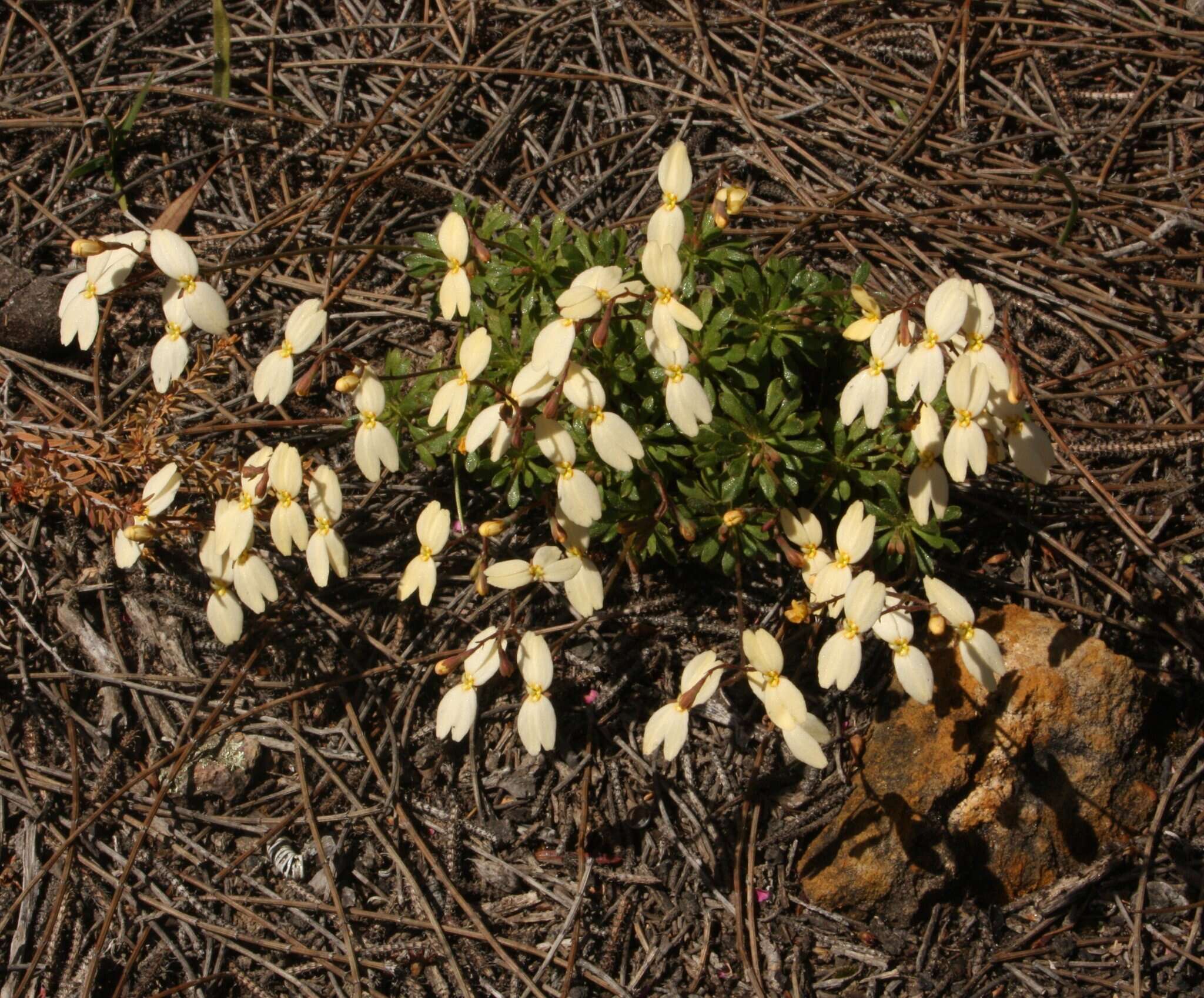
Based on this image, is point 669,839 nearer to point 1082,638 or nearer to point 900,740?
point 900,740

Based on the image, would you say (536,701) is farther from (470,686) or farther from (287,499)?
(287,499)

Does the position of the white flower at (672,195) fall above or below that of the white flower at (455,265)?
above

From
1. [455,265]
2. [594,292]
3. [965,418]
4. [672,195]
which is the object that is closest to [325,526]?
[455,265]

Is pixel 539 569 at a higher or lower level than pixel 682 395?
lower

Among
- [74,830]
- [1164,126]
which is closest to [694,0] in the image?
[1164,126]

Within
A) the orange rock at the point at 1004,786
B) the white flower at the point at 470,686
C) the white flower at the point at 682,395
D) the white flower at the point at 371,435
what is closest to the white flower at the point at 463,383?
the white flower at the point at 371,435

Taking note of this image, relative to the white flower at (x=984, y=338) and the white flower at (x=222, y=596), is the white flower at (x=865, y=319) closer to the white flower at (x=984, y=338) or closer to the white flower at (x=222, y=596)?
the white flower at (x=984, y=338)

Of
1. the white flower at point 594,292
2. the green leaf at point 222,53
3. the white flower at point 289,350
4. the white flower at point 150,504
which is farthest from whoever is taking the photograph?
the green leaf at point 222,53

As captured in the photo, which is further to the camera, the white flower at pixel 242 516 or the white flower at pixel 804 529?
the white flower at pixel 804 529
